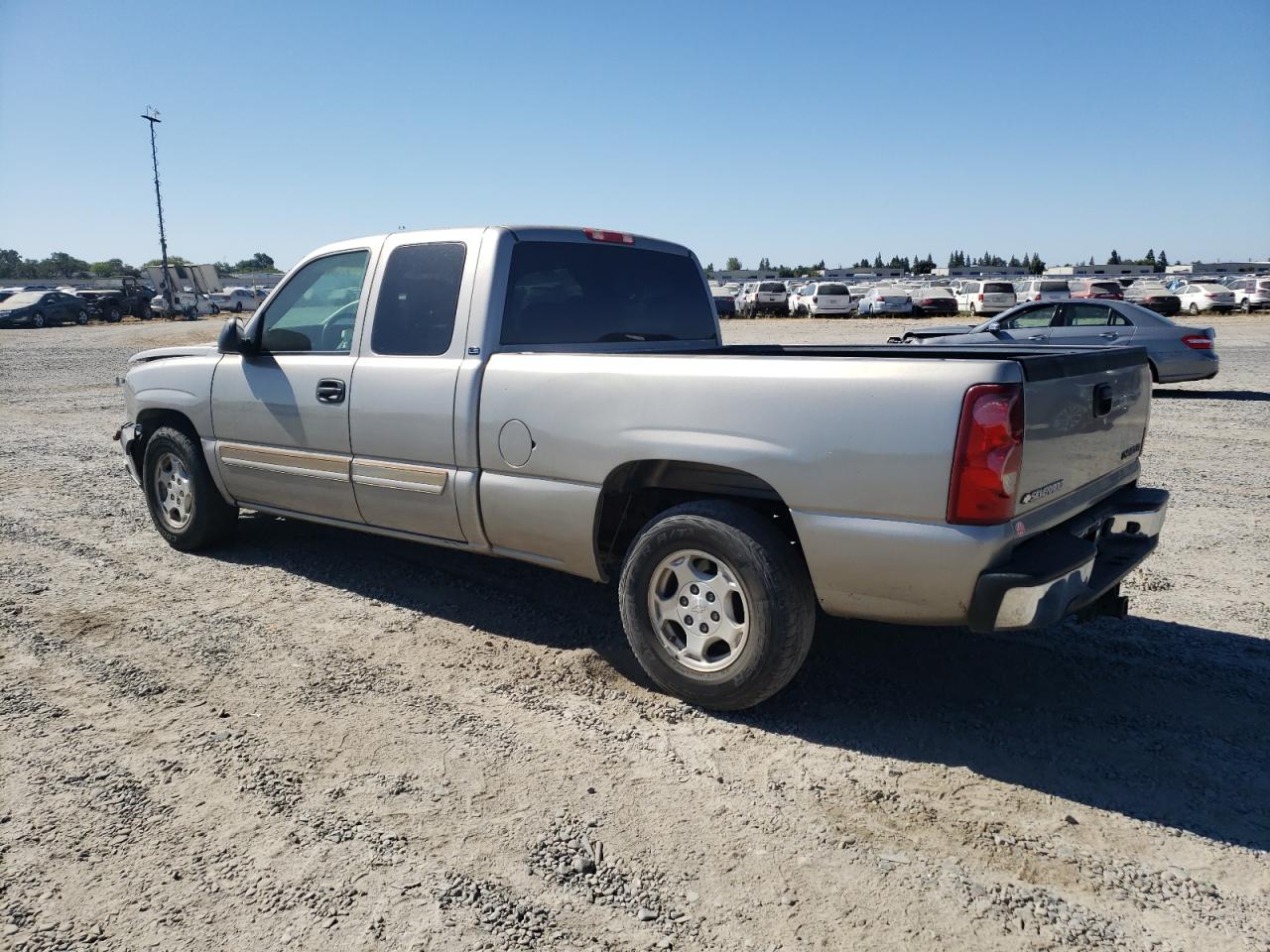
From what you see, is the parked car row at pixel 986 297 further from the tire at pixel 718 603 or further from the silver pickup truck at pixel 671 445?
the tire at pixel 718 603

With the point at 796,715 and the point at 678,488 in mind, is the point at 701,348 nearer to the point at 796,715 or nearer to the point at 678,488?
the point at 678,488

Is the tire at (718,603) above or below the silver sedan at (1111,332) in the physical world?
below

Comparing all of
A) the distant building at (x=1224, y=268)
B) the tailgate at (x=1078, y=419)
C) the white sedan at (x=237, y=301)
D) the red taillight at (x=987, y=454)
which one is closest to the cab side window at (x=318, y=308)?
the red taillight at (x=987, y=454)

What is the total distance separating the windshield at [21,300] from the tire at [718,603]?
45.1 meters

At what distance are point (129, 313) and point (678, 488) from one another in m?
53.0

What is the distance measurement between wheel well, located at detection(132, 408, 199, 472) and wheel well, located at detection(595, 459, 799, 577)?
10.2 ft

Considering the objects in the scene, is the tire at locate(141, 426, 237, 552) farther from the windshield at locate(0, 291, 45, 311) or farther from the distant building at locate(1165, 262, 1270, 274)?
the distant building at locate(1165, 262, 1270, 274)

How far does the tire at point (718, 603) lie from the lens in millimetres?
3445

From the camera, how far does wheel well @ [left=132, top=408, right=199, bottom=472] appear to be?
5945mm

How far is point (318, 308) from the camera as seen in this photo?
207 inches

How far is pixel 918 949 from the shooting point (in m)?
2.40

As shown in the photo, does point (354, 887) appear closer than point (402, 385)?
Yes

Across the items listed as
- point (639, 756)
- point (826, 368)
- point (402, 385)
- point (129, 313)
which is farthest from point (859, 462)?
point (129, 313)

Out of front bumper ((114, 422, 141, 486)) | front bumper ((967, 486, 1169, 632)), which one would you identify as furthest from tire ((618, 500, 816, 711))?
front bumper ((114, 422, 141, 486))
